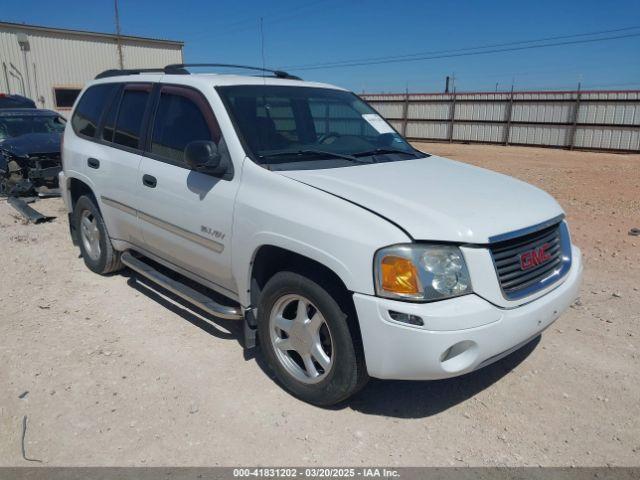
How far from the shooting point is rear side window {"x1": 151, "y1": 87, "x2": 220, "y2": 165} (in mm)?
3676

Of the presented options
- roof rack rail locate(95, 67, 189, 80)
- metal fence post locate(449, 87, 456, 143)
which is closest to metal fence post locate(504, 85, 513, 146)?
metal fence post locate(449, 87, 456, 143)

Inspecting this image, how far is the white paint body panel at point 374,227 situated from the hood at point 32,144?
21.3 ft

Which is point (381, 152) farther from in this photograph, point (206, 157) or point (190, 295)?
Answer: point (190, 295)

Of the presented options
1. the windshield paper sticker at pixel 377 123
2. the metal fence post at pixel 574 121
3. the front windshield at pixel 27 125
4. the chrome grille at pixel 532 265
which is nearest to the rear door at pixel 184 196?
the windshield paper sticker at pixel 377 123

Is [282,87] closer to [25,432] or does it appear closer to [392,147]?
[392,147]

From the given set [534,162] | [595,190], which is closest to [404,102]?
[534,162]

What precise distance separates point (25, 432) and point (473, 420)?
101 inches

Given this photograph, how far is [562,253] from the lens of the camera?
133 inches

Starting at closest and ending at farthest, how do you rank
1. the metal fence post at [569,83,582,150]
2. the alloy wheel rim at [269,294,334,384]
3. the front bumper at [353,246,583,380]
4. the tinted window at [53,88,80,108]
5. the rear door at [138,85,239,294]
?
1. the front bumper at [353,246,583,380]
2. the alloy wheel rim at [269,294,334,384]
3. the rear door at [138,85,239,294]
4. the metal fence post at [569,83,582,150]
5. the tinted window at [53,88,80,108]

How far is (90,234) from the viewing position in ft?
17.6

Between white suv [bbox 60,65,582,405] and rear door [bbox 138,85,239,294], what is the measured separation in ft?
0.04

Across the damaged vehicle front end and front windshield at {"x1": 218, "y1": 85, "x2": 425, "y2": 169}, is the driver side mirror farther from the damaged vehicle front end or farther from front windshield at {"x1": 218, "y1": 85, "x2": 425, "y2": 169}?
the damaged vehicle front end

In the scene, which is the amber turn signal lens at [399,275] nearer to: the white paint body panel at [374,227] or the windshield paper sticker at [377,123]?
the white paint body panel at [374,227]

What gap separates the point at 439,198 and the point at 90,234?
3.86 m
